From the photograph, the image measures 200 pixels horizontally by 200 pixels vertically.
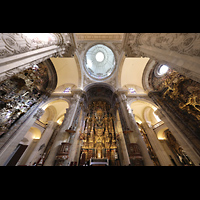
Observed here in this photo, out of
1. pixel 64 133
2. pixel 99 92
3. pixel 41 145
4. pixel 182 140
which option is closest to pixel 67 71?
pixel 99 92

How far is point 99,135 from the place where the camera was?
10.2 m

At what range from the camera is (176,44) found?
3.00 meters

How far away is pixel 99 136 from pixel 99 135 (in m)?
0.13

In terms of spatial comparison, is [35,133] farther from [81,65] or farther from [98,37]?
[98,37]

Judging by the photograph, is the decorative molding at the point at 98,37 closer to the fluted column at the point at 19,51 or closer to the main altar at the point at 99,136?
the fluted column at the point at 19,51

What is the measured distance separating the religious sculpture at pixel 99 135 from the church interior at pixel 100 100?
104 millimetres

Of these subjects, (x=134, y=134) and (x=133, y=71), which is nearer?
(x=134, y=134)

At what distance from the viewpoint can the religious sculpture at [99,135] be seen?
29.1 ft

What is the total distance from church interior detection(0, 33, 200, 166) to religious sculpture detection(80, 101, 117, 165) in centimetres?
10

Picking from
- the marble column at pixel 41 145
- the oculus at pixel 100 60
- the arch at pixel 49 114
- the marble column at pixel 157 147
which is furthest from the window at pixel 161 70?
the arch at pixel 49 114
